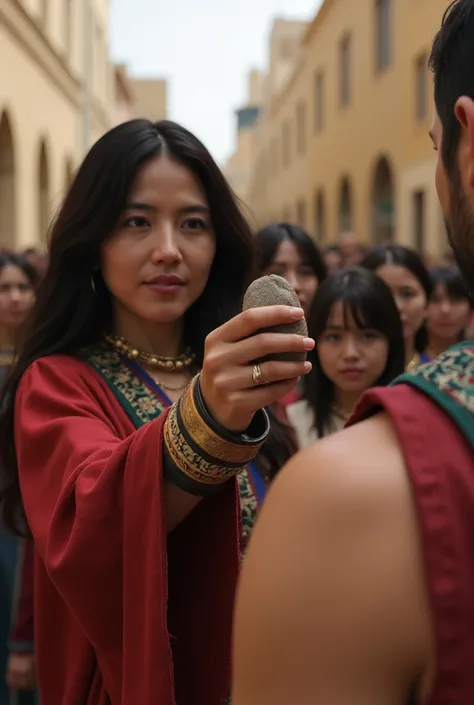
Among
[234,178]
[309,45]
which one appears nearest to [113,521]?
[309,45]

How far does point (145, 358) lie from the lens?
5.20 ft

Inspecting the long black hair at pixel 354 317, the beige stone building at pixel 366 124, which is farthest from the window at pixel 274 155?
the long black hair at pixel 354 317

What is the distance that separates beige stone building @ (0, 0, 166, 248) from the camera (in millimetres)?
9898

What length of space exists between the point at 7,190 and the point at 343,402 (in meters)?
8.88

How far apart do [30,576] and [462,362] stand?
Answer: 175 centimetres

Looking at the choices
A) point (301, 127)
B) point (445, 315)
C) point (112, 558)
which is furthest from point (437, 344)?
point (301, 127)

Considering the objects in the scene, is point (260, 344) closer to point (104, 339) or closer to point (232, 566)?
point (232, 566)

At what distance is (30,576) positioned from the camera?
2.19 meters

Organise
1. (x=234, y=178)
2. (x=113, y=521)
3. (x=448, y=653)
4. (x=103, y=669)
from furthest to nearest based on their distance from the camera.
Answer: (x=234, y=178) < (x=103, y=669) < (x=113, y=521) < (x=448, y=653)

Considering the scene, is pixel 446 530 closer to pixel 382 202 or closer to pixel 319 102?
pixel 382 202

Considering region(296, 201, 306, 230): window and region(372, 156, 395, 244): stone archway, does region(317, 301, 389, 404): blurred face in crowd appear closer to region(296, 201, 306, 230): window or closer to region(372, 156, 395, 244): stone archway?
region(372, 156, 395, 244): stone archway

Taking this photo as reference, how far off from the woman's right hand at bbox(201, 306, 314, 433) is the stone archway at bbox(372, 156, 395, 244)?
13815 mm

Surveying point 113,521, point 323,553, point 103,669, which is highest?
point 323,553

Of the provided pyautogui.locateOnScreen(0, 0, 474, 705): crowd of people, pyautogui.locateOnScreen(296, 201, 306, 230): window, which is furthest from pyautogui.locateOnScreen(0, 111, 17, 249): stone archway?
pyautogui.locateOnScreen(296, 201, 306, 230): window
